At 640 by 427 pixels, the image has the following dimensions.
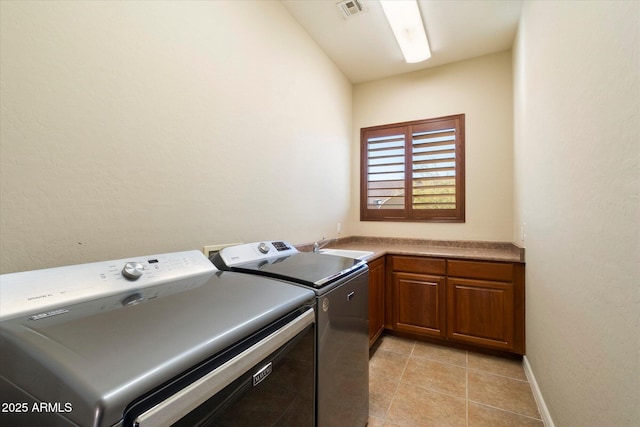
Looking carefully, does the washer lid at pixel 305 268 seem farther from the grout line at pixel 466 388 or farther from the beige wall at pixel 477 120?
the beige wall at pixel 477 120

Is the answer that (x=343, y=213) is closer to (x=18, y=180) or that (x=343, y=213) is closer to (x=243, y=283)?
(x=243, y=283)

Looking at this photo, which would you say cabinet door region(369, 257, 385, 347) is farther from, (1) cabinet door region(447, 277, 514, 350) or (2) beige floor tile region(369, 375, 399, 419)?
(1) cabinet door region(447, 277, 514, 350)

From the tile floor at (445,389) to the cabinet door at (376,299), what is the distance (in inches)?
7.2

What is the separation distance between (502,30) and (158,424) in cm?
337

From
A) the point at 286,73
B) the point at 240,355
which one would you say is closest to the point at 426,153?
the point at 286,73

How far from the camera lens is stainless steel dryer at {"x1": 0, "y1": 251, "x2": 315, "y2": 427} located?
1.42 feet

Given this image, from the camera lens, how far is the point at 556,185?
1.32 meters

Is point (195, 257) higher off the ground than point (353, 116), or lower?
lower

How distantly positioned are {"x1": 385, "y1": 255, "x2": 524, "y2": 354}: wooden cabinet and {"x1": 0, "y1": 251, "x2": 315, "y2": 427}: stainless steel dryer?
1.76m

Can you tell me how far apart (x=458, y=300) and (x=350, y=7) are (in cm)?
259

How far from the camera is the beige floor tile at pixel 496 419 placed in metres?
1.54

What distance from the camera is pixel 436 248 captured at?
2820 mm

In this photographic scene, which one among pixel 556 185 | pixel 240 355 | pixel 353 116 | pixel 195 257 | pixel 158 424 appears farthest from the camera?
pixel 353 116

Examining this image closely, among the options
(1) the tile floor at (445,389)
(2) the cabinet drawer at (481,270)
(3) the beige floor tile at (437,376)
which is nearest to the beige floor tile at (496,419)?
(1) the tile floor at (445,389)
